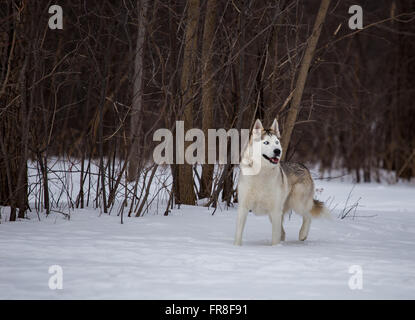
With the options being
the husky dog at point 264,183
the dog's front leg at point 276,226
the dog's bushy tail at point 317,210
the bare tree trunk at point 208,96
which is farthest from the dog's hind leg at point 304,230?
the bare tree trunk at point 208,96

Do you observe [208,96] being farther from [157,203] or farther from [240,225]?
[240,225]

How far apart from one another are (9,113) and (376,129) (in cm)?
1510

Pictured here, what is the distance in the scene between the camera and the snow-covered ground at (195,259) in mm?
3648

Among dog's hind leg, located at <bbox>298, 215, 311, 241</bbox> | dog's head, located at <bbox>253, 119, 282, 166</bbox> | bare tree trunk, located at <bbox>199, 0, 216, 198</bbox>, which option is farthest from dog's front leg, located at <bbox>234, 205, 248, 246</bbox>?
bare tree trunk, located at <bbox>199, 0, 216, 198</bbox>

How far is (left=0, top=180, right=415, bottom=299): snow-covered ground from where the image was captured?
12.0 feet

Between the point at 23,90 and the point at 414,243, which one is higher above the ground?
the point at 23,90

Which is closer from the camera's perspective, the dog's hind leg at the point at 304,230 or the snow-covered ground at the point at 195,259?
the snow-covered ground at the point at 195,259

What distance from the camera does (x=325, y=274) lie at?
4254mm

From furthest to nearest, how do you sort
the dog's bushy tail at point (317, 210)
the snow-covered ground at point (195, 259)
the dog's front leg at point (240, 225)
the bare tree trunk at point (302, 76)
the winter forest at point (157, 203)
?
the bare tree trunk at point (302, 76), the dog's bushy tail at point (317, 210), the dog's front leg at point (240, 225), the winter forest at point (157, 203), the snow-covered ground at point (195, 259)

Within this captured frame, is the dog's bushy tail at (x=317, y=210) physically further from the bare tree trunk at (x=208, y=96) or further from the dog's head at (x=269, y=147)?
the bare tree trunk at (x=208, y=96)

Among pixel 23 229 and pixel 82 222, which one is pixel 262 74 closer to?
pixel 82 222

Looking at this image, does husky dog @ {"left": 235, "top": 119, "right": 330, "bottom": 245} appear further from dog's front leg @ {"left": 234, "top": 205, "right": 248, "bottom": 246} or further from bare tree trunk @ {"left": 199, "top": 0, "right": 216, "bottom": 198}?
bare tree trunk @ {"left": 199, "top": 0, "right": 216, "bottom": 198}

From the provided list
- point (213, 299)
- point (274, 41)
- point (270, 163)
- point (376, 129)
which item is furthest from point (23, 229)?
point (376, 129)

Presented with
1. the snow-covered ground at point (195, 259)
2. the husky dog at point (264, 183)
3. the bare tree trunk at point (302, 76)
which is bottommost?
the snow-covered ground at point (195, 259)
